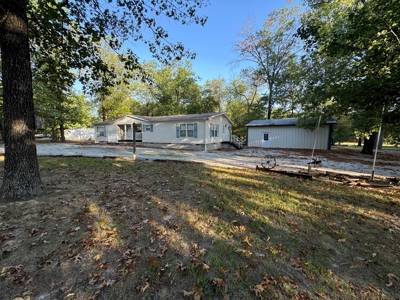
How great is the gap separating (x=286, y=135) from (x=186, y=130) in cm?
1056

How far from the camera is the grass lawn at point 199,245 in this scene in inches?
76.3

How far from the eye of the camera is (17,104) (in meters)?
3.61

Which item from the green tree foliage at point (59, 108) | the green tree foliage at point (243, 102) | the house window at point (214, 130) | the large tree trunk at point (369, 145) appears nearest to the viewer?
the large tree trunk at point (369, 145)

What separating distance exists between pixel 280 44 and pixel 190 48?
24.5 meters

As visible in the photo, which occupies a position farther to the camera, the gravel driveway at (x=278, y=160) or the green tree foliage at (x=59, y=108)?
the green tree foliage at (x=59, y=108)

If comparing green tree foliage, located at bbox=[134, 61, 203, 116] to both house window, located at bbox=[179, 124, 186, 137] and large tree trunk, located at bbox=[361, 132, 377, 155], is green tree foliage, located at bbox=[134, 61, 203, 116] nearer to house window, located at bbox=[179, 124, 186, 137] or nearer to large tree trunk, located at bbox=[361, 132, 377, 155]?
house window, located at bbox=[179, 124, 186, 137]

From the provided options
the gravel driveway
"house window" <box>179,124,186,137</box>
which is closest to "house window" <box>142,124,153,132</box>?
"house window" <box>179,124,186,137</box>

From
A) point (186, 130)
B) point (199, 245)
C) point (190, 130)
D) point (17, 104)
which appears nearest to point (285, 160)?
point (190, 130)

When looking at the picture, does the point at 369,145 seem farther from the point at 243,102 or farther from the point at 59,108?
the point at 59,108

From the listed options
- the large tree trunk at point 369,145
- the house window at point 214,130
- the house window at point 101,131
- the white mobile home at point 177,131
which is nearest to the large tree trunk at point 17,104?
the white mobile home at point 177,131

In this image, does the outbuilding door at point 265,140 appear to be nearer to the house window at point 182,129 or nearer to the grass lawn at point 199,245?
the house window at point 182,129

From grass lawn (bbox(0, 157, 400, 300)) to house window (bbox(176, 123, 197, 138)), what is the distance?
11998 millimetres

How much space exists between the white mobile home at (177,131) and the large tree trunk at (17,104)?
1096cm

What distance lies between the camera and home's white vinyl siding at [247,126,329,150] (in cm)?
1780
